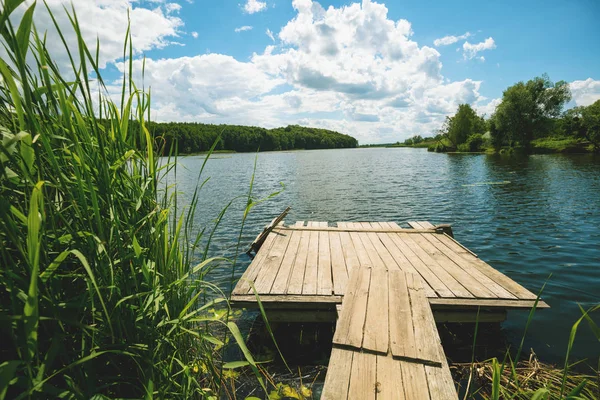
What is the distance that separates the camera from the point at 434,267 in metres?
5.01

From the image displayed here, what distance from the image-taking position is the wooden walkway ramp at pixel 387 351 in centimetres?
212

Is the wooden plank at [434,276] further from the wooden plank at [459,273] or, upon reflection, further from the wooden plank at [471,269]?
the wooden plank at [471,269]

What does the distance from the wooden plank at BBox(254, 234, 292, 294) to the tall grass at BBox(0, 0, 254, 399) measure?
2112 mm

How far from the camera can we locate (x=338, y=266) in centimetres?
513

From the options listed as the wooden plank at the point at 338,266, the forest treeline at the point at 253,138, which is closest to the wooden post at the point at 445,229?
the wooden plank at the point at 338,266

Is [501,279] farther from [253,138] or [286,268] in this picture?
[253,138]

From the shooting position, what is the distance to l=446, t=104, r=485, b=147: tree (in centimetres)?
7219

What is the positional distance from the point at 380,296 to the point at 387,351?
0.98 m

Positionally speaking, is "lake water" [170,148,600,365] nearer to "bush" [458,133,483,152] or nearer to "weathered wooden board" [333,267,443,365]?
"weathered wooden board" [333,267,443,365]

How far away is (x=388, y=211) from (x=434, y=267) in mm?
8973

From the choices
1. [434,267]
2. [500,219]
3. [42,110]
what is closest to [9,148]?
[42,110]

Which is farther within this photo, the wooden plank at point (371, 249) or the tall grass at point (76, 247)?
the wooden plank at point (371, 249)

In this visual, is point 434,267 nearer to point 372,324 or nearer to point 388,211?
point 372,324

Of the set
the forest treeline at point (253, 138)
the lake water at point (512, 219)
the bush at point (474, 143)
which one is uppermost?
the forest treeline at point (253, 138)
